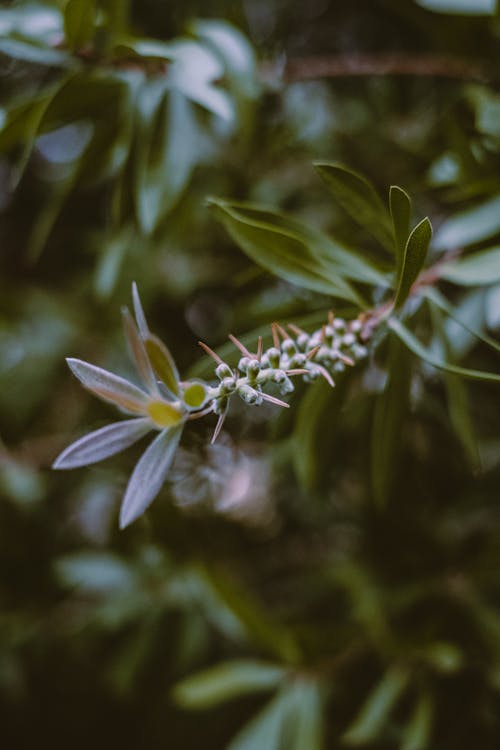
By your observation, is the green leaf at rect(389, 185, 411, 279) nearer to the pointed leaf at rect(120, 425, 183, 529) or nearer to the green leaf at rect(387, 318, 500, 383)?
the green leaf at rect(387, 318, 500, 383)

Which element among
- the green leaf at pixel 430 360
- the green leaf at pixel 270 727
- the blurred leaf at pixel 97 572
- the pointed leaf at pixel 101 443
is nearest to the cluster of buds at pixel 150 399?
the pointed leaf at pixel 101 443

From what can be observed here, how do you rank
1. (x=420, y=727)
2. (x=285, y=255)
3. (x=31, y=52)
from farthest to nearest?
(x=420, y=727)
(x=31, y=52)
(x=285, y=255)

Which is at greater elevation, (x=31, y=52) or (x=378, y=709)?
(x=31, y=52)

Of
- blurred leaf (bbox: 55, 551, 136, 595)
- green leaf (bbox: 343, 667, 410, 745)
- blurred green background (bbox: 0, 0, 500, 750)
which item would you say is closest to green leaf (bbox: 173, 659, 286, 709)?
blurred green background (bbox: 0, 0, 500, 750)

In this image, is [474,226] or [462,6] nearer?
[474,226]

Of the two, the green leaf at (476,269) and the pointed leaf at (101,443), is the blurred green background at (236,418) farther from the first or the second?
the pointed leaf at (101,443)

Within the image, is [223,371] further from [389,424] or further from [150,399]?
[389,424]

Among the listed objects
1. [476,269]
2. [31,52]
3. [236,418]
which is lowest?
[236,418]

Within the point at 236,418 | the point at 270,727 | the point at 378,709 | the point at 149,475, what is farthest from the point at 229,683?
the point at 149,475
